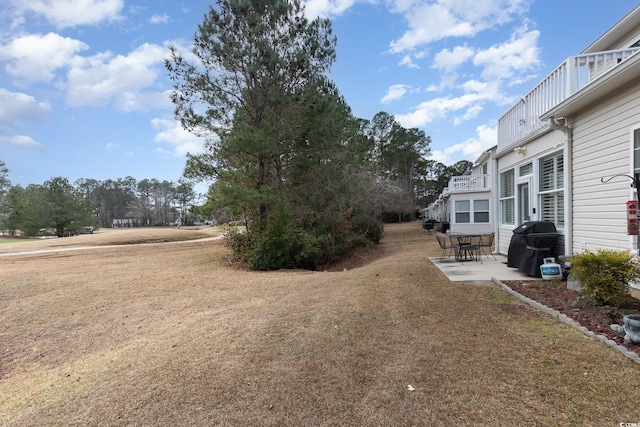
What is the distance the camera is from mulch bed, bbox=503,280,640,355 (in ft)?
11.5

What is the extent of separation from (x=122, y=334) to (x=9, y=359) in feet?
3.91

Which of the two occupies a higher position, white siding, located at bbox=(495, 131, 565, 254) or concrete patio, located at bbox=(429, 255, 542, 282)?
white siding, located at bbox=(495, 131, 565, 254)

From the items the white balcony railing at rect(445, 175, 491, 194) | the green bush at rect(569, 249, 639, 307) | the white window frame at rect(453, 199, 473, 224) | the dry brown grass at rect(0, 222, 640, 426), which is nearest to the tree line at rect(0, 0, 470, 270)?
the dry brown grass at rect(0, 222, 640, 426)

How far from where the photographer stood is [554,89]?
245 inches

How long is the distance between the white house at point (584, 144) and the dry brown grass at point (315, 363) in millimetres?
1962

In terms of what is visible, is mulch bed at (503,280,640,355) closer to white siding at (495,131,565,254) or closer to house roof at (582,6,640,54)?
white siding at (495,131,565,254)

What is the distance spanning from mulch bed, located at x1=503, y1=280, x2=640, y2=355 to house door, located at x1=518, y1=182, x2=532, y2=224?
8.87 ft

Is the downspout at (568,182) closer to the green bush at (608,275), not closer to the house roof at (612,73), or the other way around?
the house roof at (612,73)

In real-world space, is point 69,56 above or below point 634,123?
above

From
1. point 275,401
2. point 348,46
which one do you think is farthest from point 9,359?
point 348,46

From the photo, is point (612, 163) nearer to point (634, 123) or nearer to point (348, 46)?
point (634, 123)

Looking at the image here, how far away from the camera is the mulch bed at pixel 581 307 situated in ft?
11.5

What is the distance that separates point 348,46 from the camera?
1235cm

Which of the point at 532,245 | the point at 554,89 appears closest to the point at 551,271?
the point at 532,245
